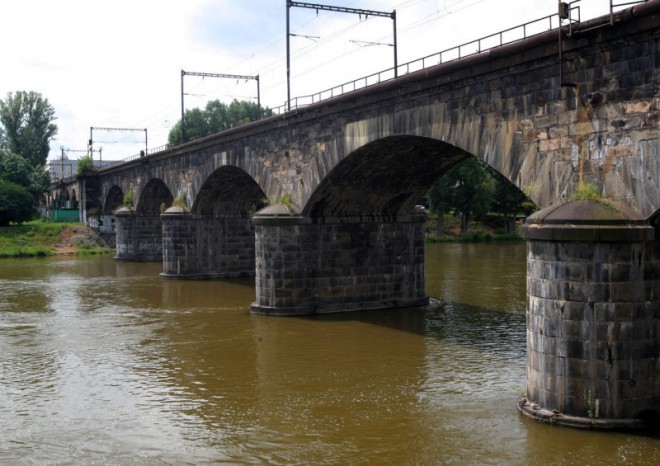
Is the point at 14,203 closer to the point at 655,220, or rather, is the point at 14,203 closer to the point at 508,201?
the point at 508,201

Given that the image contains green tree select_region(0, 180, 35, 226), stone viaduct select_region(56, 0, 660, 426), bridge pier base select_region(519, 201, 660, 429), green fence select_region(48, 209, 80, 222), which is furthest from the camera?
green fence select_region(48, 209, 80, 222)

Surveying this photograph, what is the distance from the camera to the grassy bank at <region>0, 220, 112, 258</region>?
56281 millimetres

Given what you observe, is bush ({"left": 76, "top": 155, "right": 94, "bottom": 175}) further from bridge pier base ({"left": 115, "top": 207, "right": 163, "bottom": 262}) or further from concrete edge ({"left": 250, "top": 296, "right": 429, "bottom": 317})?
concrete edge ({"left": 250, "top": 296, "right": 429, "bottom": 317})

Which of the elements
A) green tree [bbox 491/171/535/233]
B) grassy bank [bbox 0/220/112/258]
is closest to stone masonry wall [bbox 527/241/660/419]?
grassy bank [bbox 0/220/112/258]

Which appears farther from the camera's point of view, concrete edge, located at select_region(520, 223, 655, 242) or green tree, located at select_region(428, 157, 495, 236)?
green tree, located at select_region(428, 157, 495, 236)

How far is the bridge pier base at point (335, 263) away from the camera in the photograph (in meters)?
24.3

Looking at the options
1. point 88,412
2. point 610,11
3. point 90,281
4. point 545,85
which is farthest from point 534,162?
point 90,281

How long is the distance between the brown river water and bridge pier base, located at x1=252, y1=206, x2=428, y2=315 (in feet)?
3.12

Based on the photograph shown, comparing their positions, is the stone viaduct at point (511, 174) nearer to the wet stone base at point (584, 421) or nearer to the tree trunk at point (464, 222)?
the wet stone base at point (584, 421)

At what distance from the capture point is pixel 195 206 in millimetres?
37125

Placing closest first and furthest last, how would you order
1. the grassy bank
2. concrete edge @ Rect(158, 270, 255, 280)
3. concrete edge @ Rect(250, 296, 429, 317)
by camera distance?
concrete edge @ Rect(250, 296, 429, 317)
concrete edge @ Rect(158, 270, 255, 280)
the grassy bank

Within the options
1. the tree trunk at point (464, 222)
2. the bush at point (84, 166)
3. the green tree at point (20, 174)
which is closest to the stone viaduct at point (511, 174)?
the bush at point (84, 166)

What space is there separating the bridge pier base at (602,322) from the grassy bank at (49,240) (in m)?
51.1

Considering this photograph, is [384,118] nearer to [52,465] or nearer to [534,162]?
[534,162]
